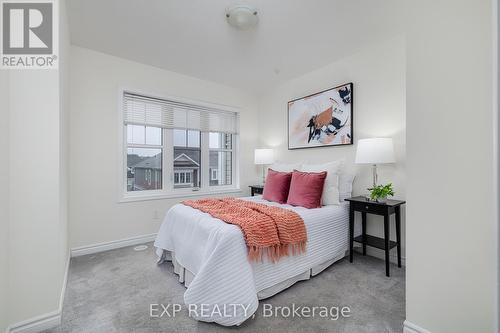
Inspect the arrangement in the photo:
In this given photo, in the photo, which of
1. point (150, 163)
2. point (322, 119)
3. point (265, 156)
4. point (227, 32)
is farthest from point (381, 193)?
point (150, 163)

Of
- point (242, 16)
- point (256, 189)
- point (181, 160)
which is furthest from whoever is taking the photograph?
point (256, 189)

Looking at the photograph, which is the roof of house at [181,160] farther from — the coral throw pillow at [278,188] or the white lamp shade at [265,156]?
the coral throw pillow at [278,188]

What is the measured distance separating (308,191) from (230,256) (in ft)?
4.32

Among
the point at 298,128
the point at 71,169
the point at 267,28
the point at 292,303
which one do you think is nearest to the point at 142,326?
the point at 292,303

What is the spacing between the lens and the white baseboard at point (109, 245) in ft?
9.08

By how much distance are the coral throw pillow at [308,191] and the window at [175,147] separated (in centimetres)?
178

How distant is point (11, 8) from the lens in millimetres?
1439

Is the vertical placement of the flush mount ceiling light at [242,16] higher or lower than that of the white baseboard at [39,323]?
higher

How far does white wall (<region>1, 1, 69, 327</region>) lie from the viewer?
1.44m

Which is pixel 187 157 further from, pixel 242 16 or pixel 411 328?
pixel 411 328

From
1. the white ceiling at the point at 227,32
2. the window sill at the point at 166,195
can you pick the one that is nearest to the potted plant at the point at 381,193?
the white ceiling at the point at 227,32

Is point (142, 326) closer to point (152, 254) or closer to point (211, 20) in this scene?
point (152, 254)

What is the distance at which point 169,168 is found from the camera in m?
3.64
